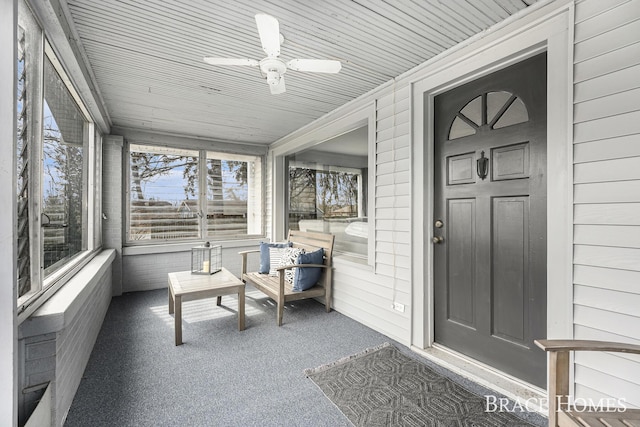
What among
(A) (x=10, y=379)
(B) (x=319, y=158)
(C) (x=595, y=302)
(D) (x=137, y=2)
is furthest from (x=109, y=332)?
(C) (x=595, y=302)

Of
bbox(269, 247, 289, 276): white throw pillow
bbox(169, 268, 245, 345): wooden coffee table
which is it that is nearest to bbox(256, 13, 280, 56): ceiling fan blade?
bbox(169, 268, 245, 345): wooden coffee table

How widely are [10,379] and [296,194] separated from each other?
3.87 metres

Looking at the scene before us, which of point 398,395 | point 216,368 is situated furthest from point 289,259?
point 398,395

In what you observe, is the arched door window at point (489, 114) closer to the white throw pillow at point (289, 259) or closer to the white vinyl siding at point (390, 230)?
the white vinyl siding at point (390, 230)

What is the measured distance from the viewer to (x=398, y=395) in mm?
1948

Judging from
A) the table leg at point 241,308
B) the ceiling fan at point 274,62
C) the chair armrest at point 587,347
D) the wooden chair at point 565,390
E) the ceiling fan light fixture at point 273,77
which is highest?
the ceiling fan at point 274,62

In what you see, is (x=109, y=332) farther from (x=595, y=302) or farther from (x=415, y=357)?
(x=595, y=302)

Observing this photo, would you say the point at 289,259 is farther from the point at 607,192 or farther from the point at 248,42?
the point at 607,192

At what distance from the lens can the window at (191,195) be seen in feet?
14.9

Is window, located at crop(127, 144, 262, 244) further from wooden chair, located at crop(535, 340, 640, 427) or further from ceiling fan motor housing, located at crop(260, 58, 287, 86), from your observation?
wooden chair, located at crop(535, 340, 640, 427)

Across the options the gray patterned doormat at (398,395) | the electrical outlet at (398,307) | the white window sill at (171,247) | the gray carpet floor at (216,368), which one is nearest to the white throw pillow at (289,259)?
the gray carpet floor at (216,368)

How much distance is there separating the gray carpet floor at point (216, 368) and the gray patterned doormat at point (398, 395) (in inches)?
3.9

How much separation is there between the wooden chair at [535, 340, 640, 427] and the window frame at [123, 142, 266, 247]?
4.65m

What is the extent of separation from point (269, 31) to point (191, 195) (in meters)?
3.80
